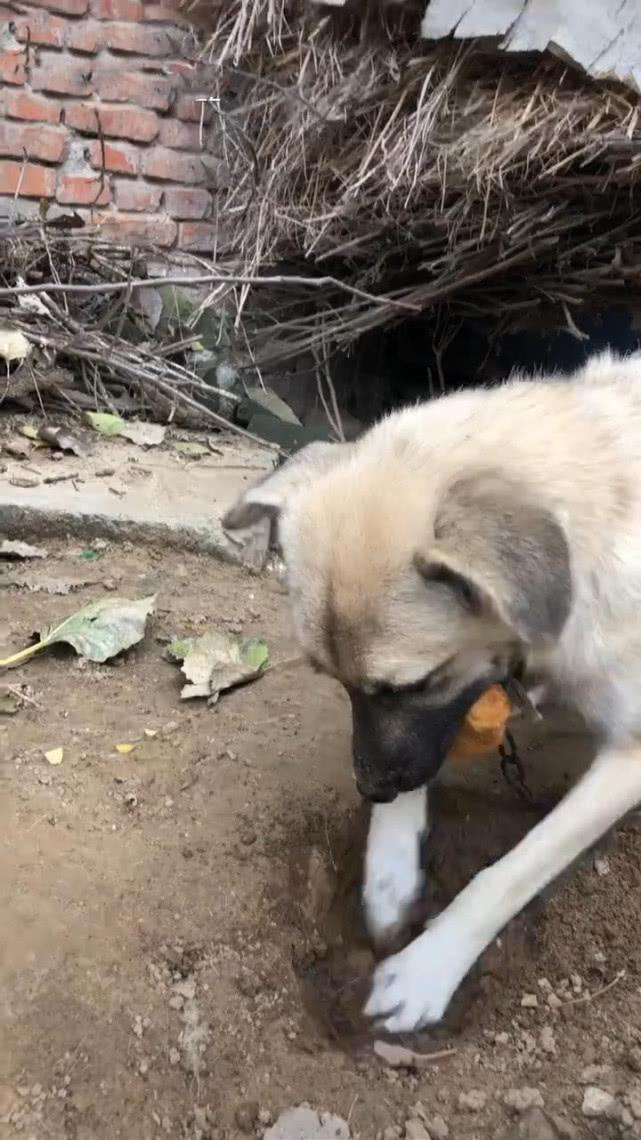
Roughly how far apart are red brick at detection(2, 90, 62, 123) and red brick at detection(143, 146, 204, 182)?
49 cm

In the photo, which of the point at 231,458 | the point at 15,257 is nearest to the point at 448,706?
the point at 231,458

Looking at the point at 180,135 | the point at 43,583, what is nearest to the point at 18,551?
the point at 43,583

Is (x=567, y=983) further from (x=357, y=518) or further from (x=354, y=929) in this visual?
(x=357, y=518)

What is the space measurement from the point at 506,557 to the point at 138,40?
4322 millimetres

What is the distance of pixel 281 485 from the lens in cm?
215

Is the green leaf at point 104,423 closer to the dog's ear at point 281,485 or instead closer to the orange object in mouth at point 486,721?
the dog's ear at point 281,485

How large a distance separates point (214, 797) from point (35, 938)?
58 centimetres

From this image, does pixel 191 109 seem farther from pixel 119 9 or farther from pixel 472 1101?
pixel 472 1101

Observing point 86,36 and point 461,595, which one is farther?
point 86,36

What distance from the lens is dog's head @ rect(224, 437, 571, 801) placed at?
1.63 metres

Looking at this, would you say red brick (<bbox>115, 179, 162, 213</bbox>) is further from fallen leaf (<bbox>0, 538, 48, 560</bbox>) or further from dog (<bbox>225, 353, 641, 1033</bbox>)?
dog (<bbox>225, 353, 641, 1033</bbox>)

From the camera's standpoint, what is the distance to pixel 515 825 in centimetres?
238

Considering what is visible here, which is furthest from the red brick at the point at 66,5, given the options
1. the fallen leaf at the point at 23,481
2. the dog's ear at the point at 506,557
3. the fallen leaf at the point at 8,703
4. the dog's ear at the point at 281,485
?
the dog's ear at the point at 506,557

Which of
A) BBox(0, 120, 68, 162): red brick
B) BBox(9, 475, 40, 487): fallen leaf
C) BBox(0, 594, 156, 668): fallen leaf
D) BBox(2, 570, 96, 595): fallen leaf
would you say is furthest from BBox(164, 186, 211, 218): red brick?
BBox(0, 594, 156, 668): fallen leaf
